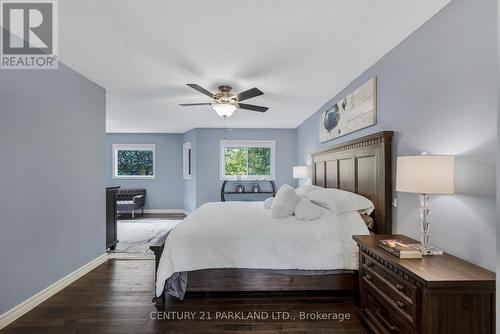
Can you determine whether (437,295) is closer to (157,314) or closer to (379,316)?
(379,316)

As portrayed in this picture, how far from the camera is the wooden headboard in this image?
2377mm

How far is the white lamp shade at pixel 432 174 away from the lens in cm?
Answer: 151

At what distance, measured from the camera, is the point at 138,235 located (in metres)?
4.75

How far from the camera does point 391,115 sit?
2.41 m

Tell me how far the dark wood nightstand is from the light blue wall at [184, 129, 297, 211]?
485cm

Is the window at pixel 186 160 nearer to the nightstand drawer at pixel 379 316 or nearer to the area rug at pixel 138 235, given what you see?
the area rug at pixel 138 235

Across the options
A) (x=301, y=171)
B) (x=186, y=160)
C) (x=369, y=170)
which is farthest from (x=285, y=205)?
(x=186, y=160)

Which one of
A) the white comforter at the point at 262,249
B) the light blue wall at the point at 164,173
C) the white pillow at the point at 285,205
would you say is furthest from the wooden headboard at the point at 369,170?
the light blue wall at the point at 164,173

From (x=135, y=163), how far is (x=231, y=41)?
20.4 feet

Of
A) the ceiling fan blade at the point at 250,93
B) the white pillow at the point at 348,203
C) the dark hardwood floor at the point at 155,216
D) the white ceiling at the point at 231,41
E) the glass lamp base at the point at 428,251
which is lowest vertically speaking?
the dark hardwood floor at the point at 155,216

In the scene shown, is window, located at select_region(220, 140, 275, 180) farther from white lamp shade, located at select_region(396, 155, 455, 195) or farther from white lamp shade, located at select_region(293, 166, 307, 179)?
white lamp shade, located at select_region(396, 155, 455, 195)

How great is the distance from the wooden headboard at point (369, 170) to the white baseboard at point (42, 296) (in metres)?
3.40

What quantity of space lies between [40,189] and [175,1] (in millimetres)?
2204

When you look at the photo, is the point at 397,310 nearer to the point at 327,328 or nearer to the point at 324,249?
the point at 327,328
